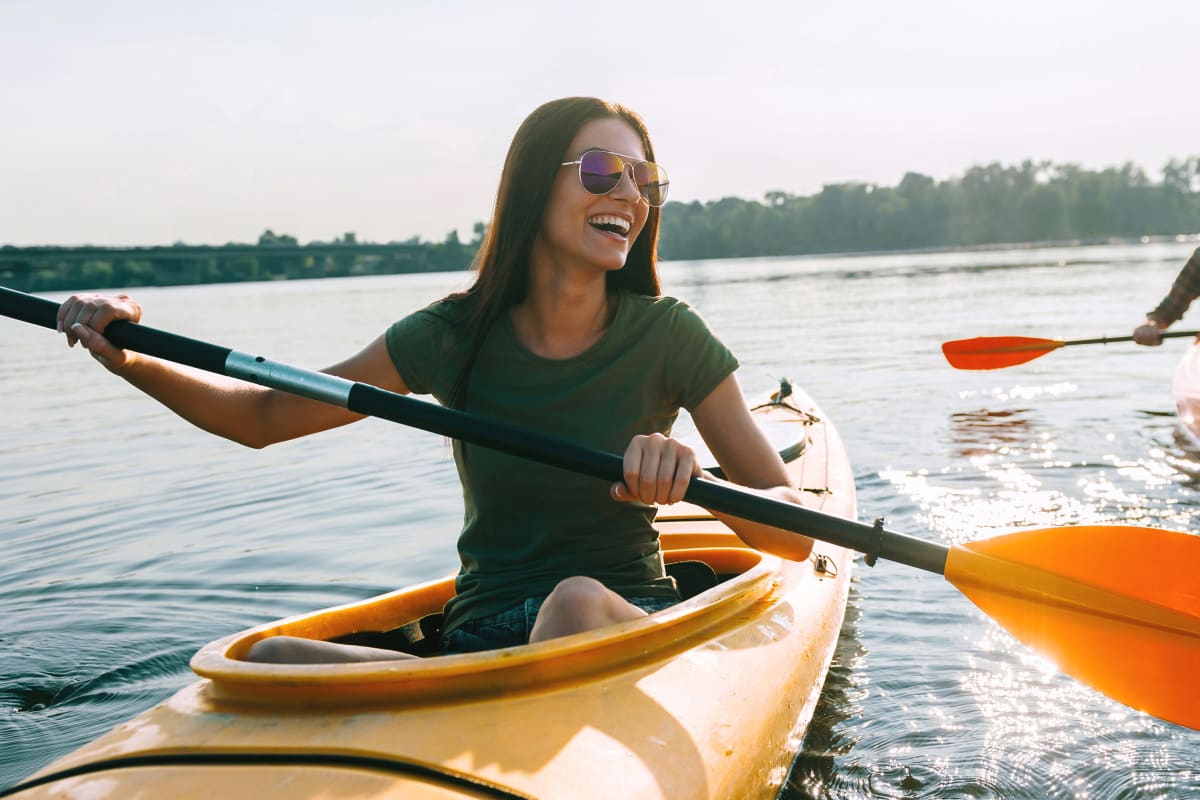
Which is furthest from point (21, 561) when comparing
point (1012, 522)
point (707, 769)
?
point (1012, 522)

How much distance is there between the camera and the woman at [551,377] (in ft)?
8.14

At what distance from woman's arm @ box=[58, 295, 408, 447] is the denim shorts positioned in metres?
0.60

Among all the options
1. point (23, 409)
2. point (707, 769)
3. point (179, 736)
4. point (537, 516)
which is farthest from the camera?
point (23, 409)

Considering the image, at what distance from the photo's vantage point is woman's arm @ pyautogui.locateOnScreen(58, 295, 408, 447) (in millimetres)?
2463

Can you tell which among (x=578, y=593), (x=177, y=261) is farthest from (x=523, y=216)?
(x=177, y=261)

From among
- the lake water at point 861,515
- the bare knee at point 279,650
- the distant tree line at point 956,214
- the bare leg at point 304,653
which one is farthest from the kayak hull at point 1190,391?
the distant tree line at point 956,214

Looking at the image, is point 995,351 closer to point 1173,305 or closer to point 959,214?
point 1173,305

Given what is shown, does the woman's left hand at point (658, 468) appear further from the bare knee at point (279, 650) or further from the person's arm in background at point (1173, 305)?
the person's arm in background at point (1173, 305)

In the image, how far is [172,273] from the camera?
184ft

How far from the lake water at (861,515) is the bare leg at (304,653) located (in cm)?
110

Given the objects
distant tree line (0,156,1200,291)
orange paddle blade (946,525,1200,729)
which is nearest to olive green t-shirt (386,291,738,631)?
orange paddle blade (946,525,1200,729)

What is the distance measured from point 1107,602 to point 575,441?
1425 millimetres

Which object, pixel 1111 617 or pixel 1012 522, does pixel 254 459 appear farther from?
pixel 1111 617

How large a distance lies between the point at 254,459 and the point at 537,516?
23.5 ft
